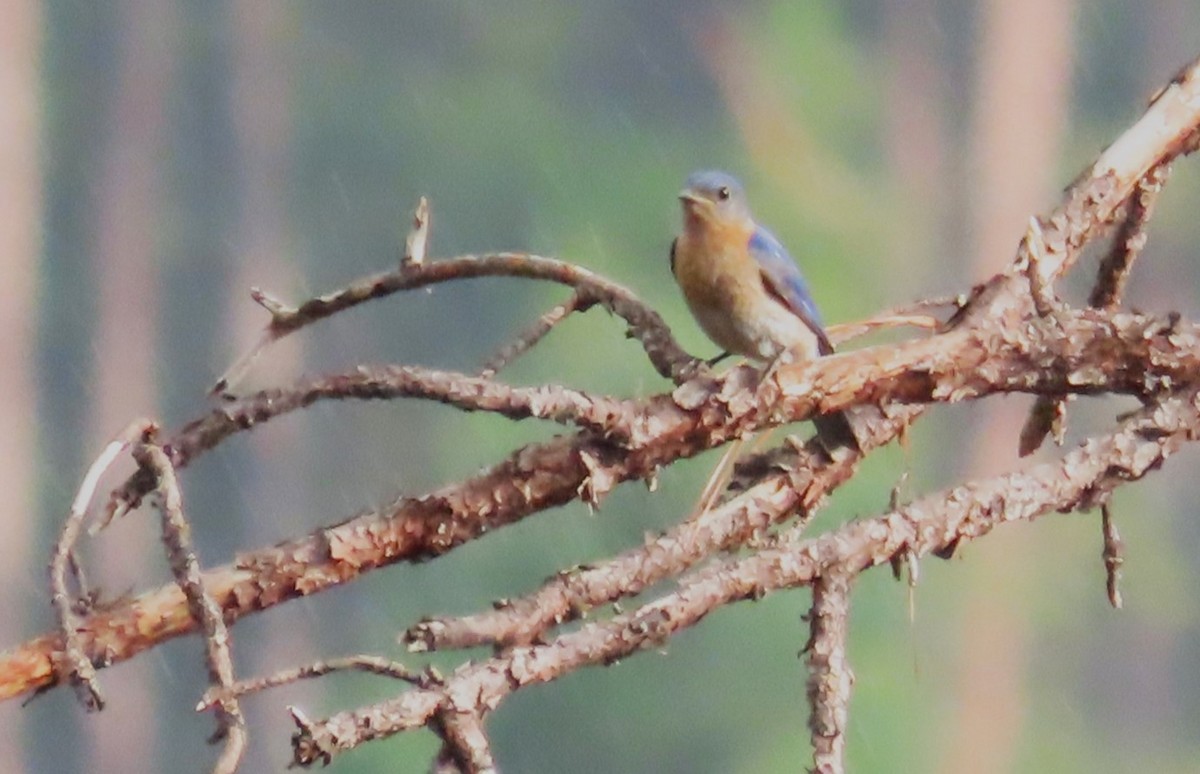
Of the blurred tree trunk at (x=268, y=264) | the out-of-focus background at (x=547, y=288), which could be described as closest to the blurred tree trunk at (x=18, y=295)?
the out-of-focus background at (x=547, y=288)

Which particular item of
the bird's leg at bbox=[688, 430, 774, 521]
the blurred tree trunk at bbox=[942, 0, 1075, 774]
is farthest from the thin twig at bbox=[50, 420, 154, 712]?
the blurred tree trunk at bbox=[942, 0, 1075, 774]

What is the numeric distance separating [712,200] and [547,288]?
2.04 ft

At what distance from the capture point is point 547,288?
1768 mm

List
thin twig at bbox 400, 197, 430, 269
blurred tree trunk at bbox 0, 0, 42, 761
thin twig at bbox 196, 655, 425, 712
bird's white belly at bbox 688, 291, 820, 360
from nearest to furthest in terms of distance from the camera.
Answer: thin twig at bbox 196, 655, 425, 712
thin twig at bbox 400, 197, 430, 269
bird's white belly at bbox 688, 291, 820, 360
blurred tree trunk at bbox 0, 0, 42, 761

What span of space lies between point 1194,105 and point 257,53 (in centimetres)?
113

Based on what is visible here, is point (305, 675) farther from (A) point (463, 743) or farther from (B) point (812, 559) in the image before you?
(B) point (812, 559)

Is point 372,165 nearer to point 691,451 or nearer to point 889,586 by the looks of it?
point 889,586

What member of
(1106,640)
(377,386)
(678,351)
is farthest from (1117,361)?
(1106,640)

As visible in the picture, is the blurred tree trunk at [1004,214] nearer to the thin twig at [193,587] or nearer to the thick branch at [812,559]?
the thick branch at [812,559]

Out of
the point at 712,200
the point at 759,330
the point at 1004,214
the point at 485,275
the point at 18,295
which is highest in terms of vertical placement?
the point at 1004,214

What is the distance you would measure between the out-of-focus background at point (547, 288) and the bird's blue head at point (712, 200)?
0.53 m

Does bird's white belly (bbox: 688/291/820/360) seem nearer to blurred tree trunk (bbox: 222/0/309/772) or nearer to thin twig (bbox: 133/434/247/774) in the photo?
thin twig (bbox: 133/434/247/774)

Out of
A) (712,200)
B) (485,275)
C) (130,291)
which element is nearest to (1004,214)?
(712,200)

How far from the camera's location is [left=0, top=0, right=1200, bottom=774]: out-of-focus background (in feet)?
5.45
